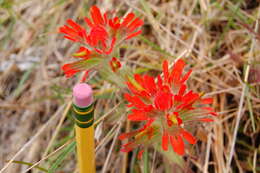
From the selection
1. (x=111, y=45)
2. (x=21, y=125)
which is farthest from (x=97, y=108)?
(x=111, y=45)

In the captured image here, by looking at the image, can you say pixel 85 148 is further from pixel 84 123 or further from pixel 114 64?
pixel 114 64

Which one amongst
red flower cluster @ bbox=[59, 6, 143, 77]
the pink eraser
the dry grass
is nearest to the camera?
the pink eraser

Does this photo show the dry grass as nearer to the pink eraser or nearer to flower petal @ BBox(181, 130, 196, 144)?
flower petal @ BBox(181, 130, 196, 144)

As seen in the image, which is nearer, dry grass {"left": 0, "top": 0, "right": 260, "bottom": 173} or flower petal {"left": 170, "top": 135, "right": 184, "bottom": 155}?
flower petal {"left": 170, "top": 135, "right": 184, "bottom": 155}

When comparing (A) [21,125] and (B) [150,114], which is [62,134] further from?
(B) [150,114]

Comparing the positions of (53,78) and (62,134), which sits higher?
(53,78)

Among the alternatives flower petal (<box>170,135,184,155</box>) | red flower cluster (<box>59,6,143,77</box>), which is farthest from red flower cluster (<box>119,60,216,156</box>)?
red flower cluster (<box>59,6,143,77</box>)
